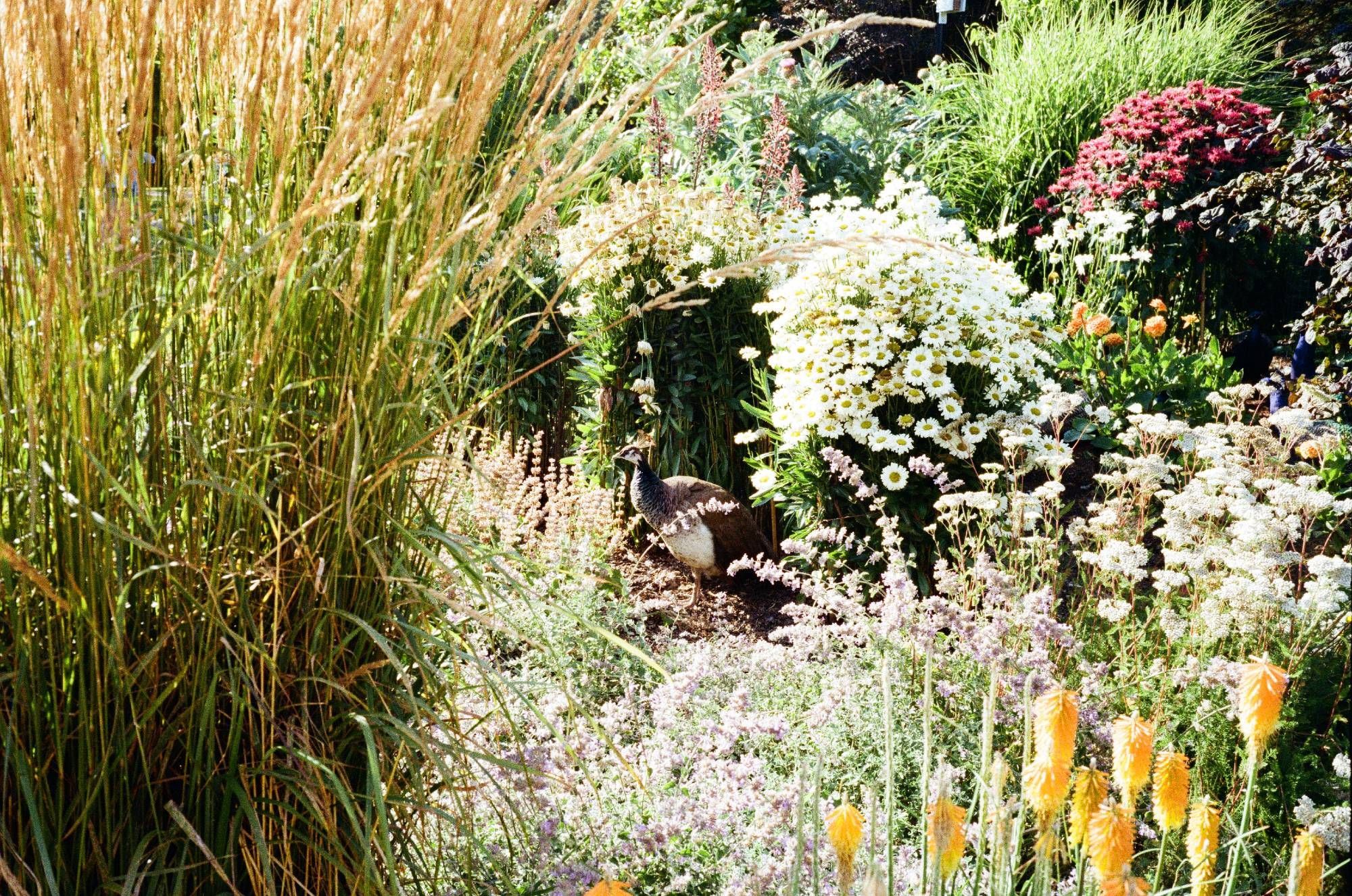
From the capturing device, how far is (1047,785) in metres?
1.30

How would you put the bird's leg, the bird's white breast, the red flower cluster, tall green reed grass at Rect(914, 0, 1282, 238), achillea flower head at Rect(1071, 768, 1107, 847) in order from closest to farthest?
achillea flower head at Rect(1071, 768, 1107, 847) < the bird's white breast < the bird's leg < the red flower cluster < tall green reed grass at Rect(914, 0, 1282, 238)

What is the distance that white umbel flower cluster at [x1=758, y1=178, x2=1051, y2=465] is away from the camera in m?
3.66

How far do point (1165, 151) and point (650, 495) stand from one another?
3328 millimetres

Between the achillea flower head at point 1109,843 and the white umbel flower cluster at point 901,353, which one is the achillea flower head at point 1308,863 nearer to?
the achillea flower head at point 1109,843

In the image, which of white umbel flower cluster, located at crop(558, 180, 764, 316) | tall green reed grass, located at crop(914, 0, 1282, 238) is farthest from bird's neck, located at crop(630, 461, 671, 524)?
tall green reed grass, located at crop(914, 0, 1282, 238)

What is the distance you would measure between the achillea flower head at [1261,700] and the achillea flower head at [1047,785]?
0.79 feet

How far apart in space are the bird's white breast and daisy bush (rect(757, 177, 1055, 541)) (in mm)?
289

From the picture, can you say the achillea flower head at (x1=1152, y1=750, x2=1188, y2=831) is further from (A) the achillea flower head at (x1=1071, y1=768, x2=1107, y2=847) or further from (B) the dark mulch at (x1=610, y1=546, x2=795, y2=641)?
(B) the dark mulch at (x1=610, y1=546, x2=795, y2=641)

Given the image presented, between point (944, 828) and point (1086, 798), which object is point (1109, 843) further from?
point (944, 828)

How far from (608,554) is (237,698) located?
9.51 ft

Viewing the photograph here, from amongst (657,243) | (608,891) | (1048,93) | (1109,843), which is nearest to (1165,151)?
(1048,93)

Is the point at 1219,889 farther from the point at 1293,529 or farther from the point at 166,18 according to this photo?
the point at 166,18

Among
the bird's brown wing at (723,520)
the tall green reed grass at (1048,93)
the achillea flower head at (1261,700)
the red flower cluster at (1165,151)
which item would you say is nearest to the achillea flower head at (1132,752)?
the achillea flower head at (1261,700)

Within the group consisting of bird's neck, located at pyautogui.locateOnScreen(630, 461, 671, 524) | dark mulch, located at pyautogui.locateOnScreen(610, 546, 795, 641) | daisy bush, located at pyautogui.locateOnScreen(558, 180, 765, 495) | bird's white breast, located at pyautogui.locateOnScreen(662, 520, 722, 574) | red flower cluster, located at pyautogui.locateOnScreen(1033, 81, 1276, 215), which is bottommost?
dark mulch, located at pyautogui.locateOnScreen(610, 546, 795, 641)
